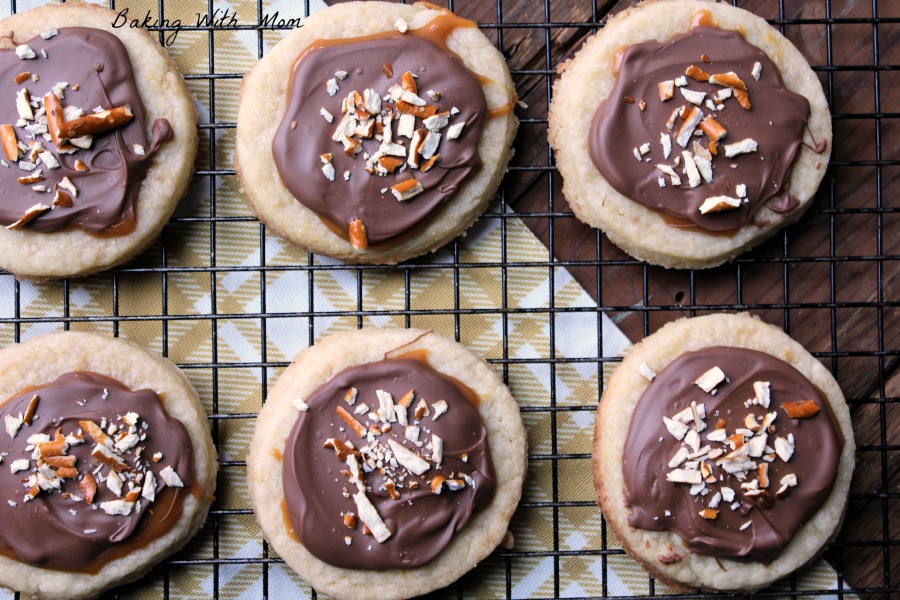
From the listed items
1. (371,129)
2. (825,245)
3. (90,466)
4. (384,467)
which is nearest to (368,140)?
(371,129)

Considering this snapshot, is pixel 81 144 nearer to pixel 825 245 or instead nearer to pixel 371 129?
pixel 371 129

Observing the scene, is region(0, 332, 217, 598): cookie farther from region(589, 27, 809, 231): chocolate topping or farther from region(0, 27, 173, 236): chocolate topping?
region(589, 27, 809, 231): chocolate topping

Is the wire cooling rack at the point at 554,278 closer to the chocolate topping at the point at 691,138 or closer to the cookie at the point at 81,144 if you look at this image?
the cookie at the point at 81,144

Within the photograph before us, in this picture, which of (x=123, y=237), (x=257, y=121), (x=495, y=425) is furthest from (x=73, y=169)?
(x=495, y=425)

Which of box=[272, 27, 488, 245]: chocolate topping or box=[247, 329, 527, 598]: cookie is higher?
box=[272, 27, 488, 245]: chocolate topping

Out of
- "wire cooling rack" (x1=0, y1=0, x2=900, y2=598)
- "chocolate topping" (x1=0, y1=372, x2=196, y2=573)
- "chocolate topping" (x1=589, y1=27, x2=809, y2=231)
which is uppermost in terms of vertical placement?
"chocolate topping" (x1=589, y1=27, x2=809, y2=231)

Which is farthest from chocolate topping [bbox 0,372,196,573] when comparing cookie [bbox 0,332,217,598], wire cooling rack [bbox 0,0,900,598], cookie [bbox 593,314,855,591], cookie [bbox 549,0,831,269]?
cookie [bbox 549,0,831,269]
